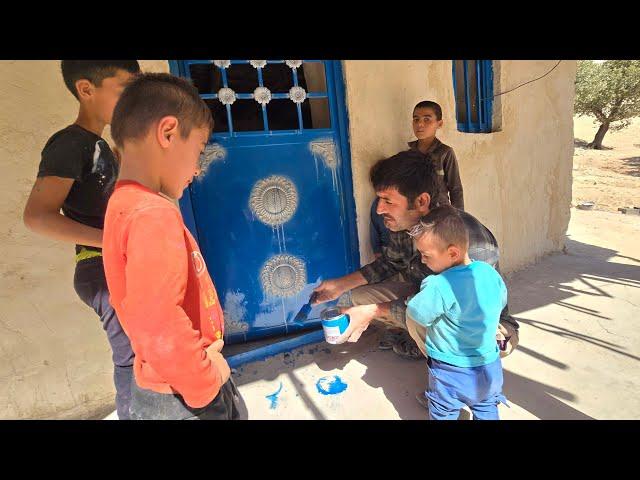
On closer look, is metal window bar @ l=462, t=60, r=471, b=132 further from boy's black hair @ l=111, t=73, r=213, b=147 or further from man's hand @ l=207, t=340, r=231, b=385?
man's hand @ l=207, t=340, r=231, b=385

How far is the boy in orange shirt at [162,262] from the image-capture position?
1019 mm

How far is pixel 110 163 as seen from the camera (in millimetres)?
1649

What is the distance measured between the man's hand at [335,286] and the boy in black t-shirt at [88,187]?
4.20 ft

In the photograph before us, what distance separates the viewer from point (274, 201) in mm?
2744

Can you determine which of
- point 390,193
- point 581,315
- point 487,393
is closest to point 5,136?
point 390,193

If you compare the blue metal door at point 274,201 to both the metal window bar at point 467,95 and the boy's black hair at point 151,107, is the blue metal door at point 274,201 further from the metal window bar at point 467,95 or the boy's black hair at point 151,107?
the metal window bar at point 467,95

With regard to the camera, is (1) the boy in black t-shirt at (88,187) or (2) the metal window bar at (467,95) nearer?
(1) the boy in black t-shirt at (88,187)

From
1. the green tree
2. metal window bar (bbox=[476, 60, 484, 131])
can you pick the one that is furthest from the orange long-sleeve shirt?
the green tree

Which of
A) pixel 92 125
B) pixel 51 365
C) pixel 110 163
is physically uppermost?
pixel 92 125

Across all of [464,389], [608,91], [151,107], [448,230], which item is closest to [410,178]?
[448,230]

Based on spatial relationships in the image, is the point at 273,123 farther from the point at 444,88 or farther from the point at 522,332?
the point at 522,332

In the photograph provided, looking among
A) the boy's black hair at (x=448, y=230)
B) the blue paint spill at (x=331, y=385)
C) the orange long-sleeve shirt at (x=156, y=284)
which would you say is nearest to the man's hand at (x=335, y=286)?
the blue paint spill at (x=331, y=385)

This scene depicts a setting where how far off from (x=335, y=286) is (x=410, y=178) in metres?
0.87

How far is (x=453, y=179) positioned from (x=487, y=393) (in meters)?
1.77
